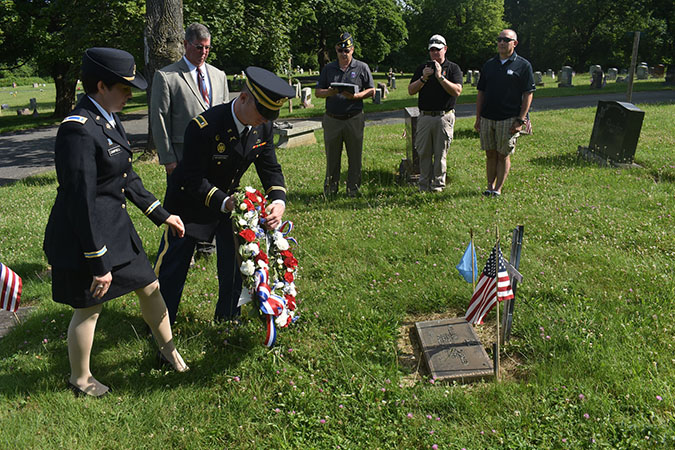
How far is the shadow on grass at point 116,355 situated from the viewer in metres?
3.98

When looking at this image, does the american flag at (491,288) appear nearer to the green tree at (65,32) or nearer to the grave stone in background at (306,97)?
the green tree at (65,32)

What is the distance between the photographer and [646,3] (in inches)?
1438

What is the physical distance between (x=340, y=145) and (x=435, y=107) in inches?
68.5

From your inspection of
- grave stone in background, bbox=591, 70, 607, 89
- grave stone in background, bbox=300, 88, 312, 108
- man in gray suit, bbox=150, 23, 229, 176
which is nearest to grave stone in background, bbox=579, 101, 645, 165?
man in gray suit, bbox=150, 23, 229, 176

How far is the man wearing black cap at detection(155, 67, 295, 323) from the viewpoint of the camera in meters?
3.78

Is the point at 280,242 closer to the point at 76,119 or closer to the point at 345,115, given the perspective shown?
the point at 76,119

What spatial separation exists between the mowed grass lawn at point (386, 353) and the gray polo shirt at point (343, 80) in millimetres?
1946

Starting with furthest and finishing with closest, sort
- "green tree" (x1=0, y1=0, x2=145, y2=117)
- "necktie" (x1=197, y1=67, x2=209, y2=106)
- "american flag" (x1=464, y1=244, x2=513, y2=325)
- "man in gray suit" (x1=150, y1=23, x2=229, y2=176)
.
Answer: "green tree" (x1=0, y1=0, x2=145, y2=117) < "necktie" (x1=197, y1=67, x2=209, y2=106) < "man in gray suit" (x1=150, y1=23, x2=229, y2=176) < "american flag" (x1=464, y1=244, x2=513, y2=325)

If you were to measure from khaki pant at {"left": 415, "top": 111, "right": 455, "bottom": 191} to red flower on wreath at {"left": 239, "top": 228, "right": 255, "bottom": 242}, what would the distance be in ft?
17.3

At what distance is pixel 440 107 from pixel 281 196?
4.80 m

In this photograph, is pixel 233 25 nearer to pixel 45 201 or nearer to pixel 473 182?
pixel 45 201

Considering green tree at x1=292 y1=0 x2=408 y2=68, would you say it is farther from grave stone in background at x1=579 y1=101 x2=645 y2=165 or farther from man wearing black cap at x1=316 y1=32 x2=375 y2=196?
man wearing black cap at x1=316 y1=32 x2=375 y2=196

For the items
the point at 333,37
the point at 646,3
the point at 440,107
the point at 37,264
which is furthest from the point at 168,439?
the point at 333,37

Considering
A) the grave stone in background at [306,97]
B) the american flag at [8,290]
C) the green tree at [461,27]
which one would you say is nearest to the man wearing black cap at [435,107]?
the american flag at [8,290]
